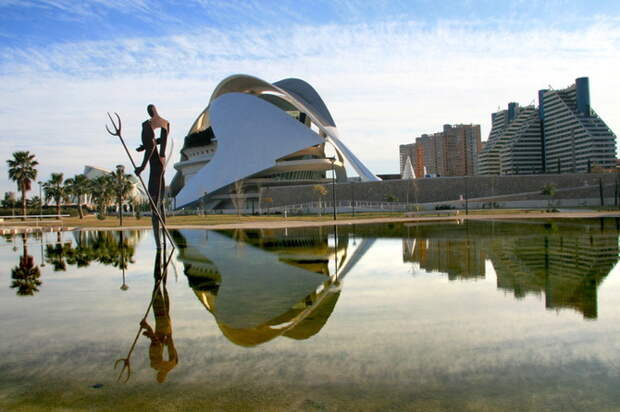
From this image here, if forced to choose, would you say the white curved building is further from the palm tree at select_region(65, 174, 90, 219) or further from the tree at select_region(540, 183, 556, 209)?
the tree at select_region(540, 183, 556, 209)

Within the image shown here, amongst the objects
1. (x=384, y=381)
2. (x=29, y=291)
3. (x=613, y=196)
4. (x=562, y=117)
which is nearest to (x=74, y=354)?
(x=384, y=381)

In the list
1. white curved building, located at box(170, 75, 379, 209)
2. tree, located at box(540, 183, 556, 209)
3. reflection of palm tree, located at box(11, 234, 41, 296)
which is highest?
white curved building, located at box(170, 75, 379, 209)

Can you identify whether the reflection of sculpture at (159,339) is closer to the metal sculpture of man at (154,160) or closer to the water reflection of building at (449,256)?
the water reflection of building at (449,256)

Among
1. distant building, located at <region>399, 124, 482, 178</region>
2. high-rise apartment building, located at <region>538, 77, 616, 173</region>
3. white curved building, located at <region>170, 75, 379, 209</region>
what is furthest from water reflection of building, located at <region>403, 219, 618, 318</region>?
distant building, located at <region>399, 124, 482, 178</region>

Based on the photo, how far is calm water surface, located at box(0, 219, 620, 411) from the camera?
379 cm

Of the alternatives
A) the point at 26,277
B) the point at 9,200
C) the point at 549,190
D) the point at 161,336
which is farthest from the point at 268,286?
the point at 9,200

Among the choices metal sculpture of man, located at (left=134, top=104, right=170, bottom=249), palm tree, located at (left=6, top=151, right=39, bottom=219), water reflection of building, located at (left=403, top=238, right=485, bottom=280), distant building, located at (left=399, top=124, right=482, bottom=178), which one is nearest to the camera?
water reflection of building, located at (left=403, top=238, right=485, bottom=280)

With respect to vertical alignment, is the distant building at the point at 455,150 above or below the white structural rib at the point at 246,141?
above

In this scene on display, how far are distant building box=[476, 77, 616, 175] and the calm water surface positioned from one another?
101 m

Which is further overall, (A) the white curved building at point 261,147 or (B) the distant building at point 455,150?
(B) the distant building at point 455,150

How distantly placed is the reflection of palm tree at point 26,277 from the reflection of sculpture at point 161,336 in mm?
2302

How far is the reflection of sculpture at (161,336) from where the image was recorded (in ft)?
15.0

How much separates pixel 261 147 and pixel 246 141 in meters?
2.20

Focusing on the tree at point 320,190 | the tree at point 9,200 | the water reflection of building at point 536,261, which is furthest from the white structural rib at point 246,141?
the water reflection of building at point 536,261
